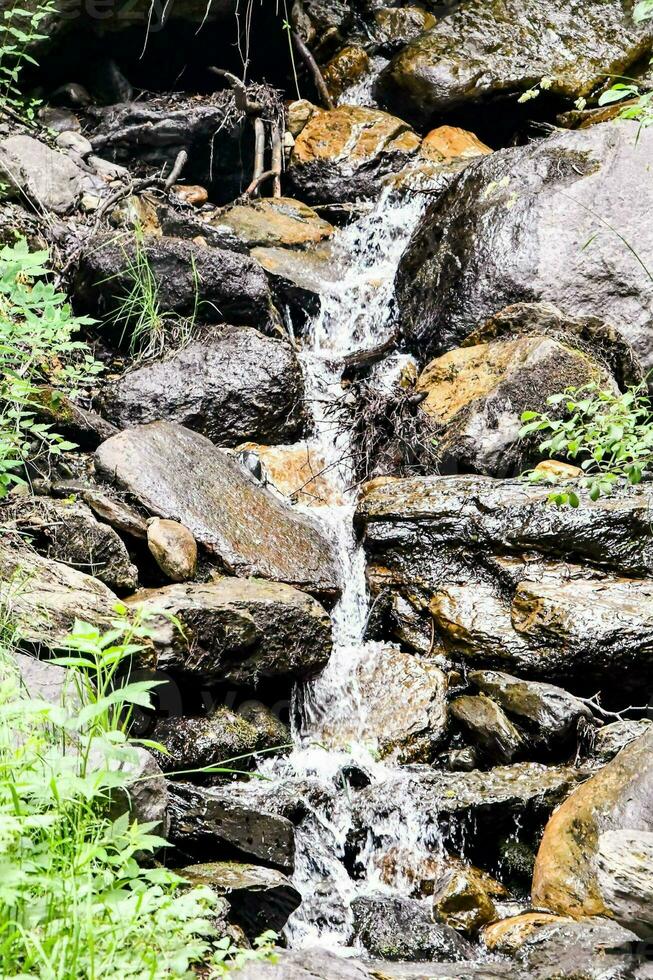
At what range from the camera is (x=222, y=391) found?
6473mm

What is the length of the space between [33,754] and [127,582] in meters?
2.38

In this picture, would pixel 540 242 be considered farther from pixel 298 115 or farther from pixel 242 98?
pixel 298 115

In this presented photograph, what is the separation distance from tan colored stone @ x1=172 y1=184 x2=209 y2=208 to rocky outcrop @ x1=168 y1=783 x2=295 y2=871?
21.3ft

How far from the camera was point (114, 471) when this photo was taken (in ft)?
16.6

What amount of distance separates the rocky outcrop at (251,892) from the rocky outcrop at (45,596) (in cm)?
102

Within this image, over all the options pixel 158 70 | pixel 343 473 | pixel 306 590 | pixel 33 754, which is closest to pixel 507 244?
pixel 343 473

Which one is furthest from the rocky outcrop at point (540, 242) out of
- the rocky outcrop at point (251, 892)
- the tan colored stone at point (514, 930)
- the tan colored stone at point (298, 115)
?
the rocky outcrop at point (251, 892)

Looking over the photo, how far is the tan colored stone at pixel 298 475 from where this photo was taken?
6398 mm

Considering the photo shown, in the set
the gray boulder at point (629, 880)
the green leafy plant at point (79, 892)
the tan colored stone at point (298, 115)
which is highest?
the tan colored stone at point (298, 115)

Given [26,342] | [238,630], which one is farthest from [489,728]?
[26,342]

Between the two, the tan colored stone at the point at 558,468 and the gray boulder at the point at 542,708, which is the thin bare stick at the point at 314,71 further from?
the gray boulder at the point at 542,708

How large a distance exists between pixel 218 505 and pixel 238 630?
990mm

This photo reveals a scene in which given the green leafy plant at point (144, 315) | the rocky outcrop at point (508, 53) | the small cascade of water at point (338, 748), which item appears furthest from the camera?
the rocky outcrop at point (508, 53)

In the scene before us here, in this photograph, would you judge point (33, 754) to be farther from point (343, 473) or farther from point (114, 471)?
point (343, 473)
